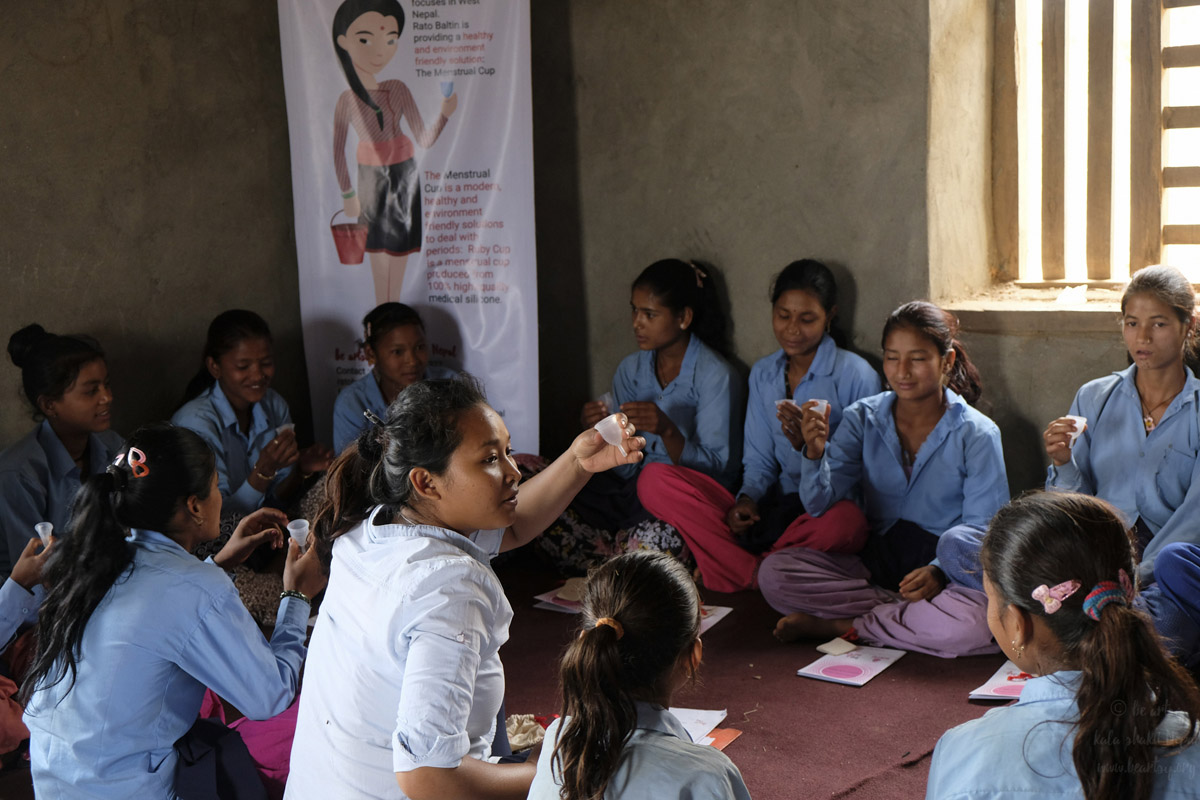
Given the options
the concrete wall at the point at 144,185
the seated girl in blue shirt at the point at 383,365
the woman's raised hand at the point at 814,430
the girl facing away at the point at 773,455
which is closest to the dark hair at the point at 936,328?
the woman's raised hand at the point at 814,430

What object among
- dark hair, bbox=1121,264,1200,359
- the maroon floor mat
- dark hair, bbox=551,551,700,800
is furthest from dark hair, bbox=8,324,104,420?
dark hair, bbox=1121,264,1200,359

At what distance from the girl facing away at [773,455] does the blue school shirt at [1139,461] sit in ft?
2.87

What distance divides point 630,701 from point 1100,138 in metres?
3.62

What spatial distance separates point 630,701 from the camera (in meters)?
1.43

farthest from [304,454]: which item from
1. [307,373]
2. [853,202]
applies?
[853,202]

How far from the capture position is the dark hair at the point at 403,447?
1786 mm

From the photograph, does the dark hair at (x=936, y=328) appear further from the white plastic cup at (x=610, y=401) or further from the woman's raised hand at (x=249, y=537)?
the woman's raised hand at (x=249, y=537)

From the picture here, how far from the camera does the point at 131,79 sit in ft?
14.2

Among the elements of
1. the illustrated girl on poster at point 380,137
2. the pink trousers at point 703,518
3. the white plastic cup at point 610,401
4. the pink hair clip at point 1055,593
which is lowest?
the pink trousers at point 703,518

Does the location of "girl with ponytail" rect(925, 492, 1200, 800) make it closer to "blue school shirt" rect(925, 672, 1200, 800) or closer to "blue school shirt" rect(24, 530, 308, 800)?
"blue school shirt" rect(925, 672, 1200, 800)

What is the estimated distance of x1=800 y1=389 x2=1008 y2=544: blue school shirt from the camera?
3.51 metres

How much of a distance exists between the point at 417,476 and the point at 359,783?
19.3 inches

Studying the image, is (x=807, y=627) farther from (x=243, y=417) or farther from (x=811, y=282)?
(x=243, y=417)

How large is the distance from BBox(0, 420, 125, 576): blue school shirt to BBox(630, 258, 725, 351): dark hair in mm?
2195
